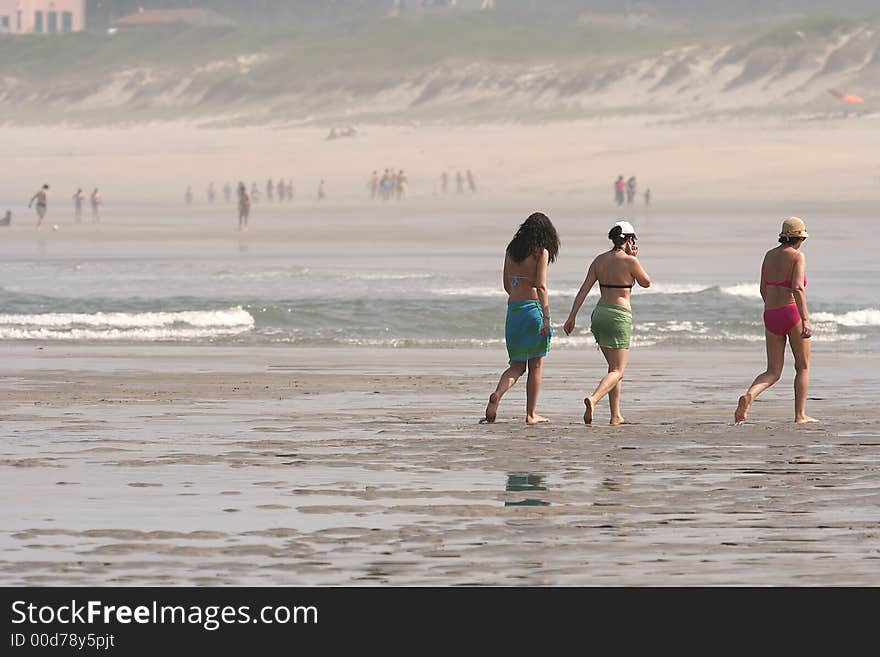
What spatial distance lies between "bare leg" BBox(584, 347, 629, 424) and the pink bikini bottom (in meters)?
1.00

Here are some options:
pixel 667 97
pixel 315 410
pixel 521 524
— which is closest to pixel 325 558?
pixel 521 524

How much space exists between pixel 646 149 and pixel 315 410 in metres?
83.4

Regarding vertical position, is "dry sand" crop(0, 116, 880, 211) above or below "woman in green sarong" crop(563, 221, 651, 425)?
above

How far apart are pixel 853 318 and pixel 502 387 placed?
11.3m

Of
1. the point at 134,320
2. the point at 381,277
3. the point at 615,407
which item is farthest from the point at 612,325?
the point at 381,277

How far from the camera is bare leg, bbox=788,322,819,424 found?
13234mm

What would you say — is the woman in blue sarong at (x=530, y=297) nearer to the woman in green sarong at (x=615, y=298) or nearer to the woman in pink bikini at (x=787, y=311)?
the woman in green sarong at (x=615, y=298)

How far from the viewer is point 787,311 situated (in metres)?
13.4

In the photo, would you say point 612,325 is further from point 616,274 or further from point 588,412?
point 588,412

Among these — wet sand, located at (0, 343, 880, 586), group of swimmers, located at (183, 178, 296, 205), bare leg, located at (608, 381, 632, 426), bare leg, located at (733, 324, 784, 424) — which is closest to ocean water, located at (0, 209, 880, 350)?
wet sand, located at (0, 343, 880, 586)

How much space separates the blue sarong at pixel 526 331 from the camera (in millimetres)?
13523

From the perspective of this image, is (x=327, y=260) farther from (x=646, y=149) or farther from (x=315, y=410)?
(x=646, y=149)
